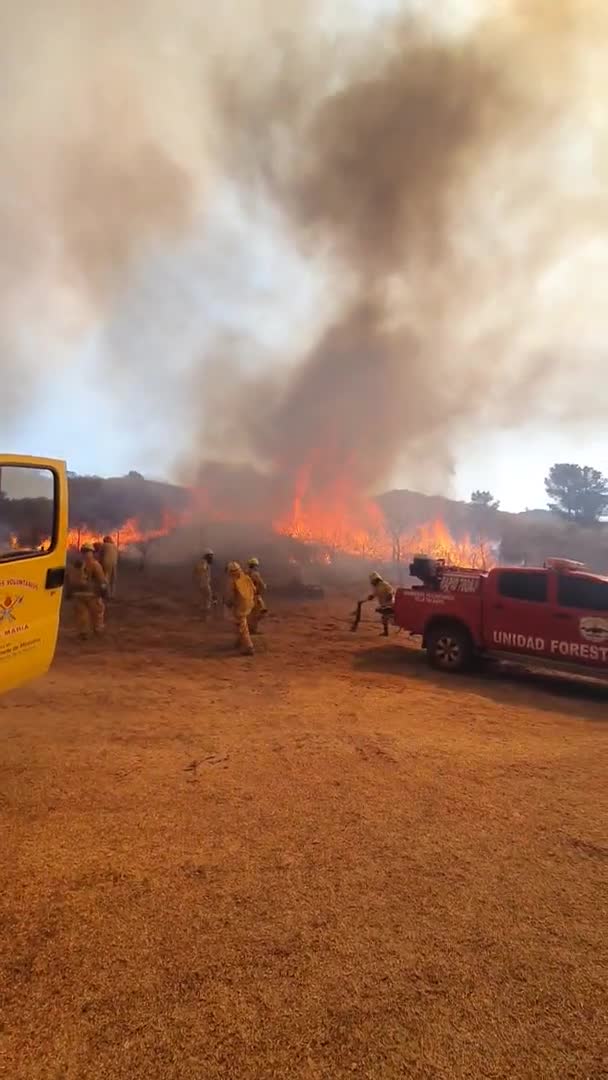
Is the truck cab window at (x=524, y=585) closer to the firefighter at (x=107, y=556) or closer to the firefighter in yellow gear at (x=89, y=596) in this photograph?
the firefighter in yellow gear at (x=89, y=596)

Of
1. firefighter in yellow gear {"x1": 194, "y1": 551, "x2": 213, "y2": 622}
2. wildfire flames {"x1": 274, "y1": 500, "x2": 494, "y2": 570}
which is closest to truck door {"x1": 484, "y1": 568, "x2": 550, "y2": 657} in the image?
firefighter in yellow gear {"x1": 194, "y1": 551, "x2": 213, "y2": 622}

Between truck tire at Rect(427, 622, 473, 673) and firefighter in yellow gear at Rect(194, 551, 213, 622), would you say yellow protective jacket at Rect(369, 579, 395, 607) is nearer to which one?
truck tire at Rect(427, 622, 473, 673)

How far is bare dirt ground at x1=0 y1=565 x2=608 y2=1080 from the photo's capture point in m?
2.23

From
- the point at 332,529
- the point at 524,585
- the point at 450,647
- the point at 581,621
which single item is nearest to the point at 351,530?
the point at 332,529

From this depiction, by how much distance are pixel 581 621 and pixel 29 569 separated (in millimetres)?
7587

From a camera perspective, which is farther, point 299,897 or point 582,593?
point 582,593

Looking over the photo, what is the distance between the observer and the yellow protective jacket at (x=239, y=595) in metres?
11.0

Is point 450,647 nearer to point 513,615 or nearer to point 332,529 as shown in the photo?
point 513,615

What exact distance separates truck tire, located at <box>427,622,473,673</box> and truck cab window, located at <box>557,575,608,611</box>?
5.58 feet

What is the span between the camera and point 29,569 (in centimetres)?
446

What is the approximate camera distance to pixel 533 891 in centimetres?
329

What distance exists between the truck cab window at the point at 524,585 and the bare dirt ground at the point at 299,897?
9.04 ft

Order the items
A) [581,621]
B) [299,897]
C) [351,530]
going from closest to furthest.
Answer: [299,897] → [581,621] → [351,530]

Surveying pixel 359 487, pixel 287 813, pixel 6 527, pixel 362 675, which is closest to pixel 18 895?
pixel 287 813
